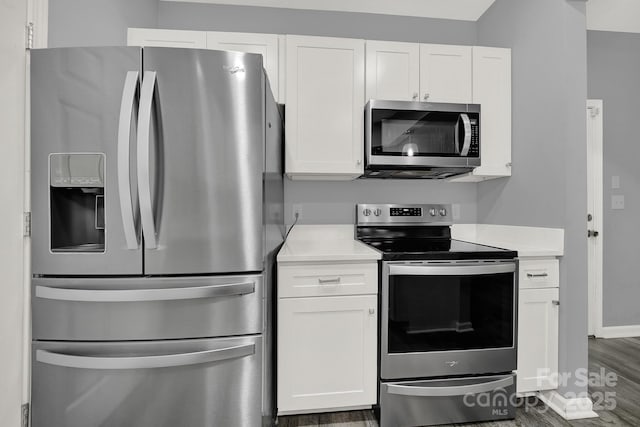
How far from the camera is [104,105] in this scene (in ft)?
3.84

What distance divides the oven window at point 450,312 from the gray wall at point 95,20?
2069mm

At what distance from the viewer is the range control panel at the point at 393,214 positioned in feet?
7.37

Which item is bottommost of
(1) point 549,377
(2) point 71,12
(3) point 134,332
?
(1) point 549,377

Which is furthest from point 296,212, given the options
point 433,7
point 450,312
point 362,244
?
point 433,7

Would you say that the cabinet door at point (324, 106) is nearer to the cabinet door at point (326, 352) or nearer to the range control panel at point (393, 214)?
the range control panel at point (393, 214)

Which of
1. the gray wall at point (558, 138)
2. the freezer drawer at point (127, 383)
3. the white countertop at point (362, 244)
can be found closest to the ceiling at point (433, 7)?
the gray wall at point (558, 138)

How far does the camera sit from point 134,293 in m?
1.16

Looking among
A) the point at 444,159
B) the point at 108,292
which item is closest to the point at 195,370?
the point at 108,292

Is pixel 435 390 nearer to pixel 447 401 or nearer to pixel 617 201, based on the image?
pixel 447 401

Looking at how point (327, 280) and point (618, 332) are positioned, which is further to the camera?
point (618, 332)

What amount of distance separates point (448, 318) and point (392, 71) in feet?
5.21

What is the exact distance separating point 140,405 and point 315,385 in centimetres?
81

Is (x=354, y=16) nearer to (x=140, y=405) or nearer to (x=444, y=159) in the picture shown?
(x=444, y=159)

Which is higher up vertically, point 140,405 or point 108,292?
point 108,292
